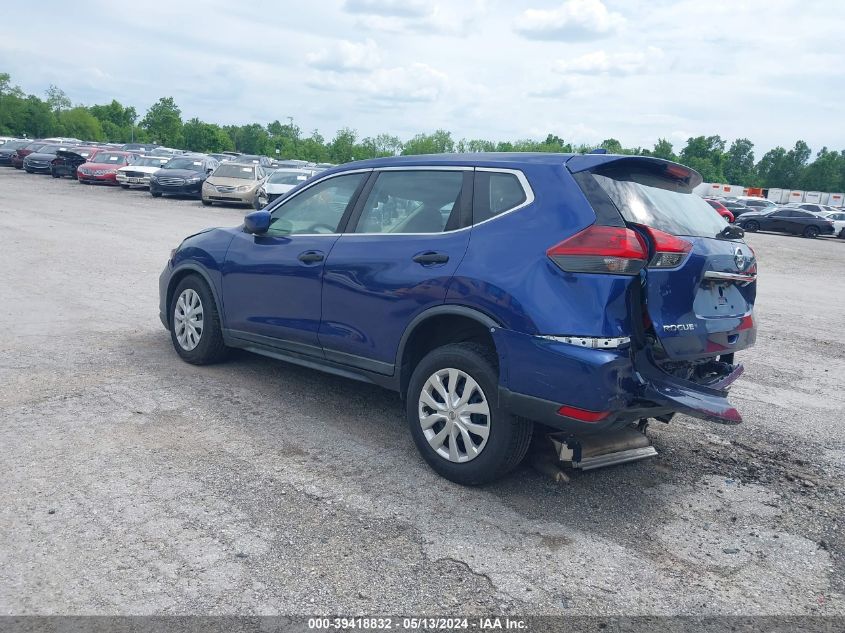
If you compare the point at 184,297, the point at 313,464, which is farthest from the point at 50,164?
the point at 313,464

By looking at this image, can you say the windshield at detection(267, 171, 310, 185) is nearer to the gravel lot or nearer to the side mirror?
the gravel lot

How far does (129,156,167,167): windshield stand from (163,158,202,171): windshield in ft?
8.06

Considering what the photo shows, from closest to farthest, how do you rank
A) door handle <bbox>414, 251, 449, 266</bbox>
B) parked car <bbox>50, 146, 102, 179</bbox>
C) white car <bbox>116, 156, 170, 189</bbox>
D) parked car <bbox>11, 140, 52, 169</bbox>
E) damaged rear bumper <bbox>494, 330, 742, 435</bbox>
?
damaged rear bumper <bbox>494, 330, 742, 435</bbox>
door handle <bbox>414, 251, 449, 266</bbox>
white car <bbox>116, 156, 170, 189</bbox>
parked car <bbox>50, 146, 102, 179</bbox>
parked car <bbox>11, 140, 52, 169</bbox>

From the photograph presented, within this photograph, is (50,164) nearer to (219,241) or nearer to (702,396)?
(219,241)

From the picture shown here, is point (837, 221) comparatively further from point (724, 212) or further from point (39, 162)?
point (39, 162)

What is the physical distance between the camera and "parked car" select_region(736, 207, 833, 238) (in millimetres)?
37500

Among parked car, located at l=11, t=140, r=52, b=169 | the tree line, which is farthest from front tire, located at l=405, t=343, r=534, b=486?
the tree line

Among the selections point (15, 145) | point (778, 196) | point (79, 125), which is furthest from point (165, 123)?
point (778, 196)

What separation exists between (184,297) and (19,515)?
9.91 ft

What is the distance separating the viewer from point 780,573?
367 centimetres

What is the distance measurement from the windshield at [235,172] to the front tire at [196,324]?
2072 centimetres

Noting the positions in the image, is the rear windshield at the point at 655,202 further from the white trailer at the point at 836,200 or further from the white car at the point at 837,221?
the white trailer at the point at 836,200

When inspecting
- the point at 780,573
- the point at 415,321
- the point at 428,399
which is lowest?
the point at 780,573

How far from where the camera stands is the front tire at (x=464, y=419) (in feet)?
13.9
